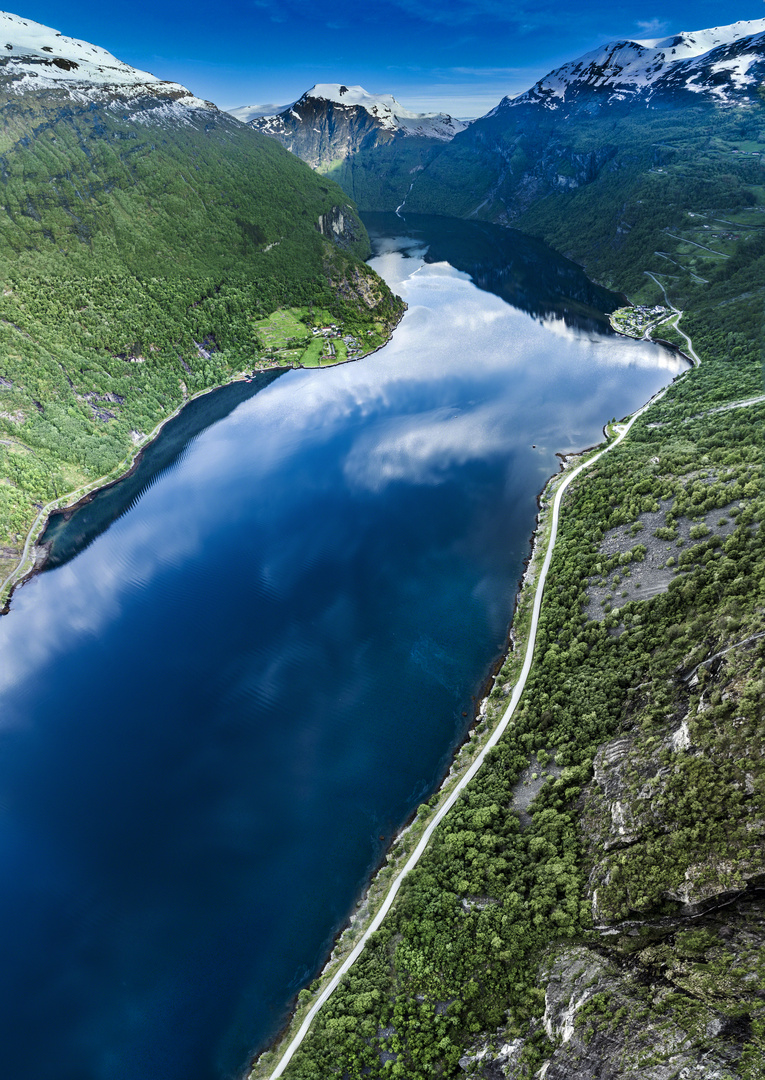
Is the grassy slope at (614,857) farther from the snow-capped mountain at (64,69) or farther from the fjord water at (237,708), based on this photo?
the snow-capped mountain at (64,69)

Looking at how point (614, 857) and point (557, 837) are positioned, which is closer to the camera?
point (614, 857)

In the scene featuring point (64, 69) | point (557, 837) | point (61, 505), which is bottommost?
point (557, 837)

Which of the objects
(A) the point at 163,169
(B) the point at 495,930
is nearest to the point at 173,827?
(B) the point at 495,930

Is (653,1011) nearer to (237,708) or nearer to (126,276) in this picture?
(237,708)

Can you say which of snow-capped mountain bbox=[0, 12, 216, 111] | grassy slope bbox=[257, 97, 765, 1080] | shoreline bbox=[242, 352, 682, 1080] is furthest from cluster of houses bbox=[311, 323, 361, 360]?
snow-capped mountain bbox=[0, 12, 216, 111]

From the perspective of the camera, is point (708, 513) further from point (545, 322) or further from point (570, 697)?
point (545, 322)

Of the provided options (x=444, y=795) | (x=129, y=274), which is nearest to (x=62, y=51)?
(x=129, y=274)

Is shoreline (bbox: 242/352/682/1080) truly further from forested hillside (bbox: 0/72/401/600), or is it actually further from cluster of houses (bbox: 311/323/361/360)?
cluster of houses (bbox: 311/323/361/360)
